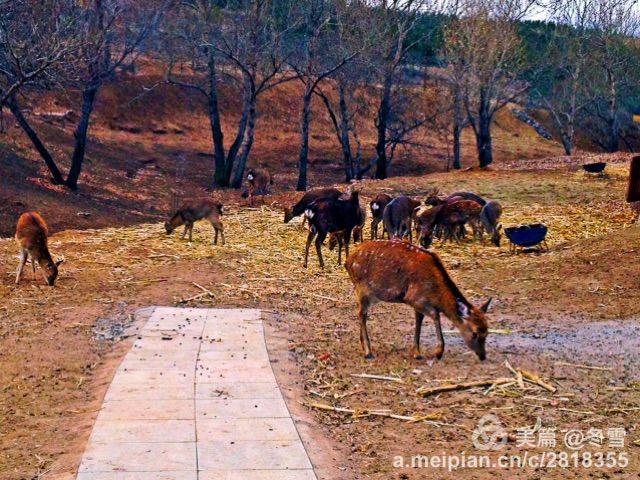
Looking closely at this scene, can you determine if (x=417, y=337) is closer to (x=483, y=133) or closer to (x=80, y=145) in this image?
(x=80, y=145)

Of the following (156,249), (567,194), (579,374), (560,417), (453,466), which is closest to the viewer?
(453,466)

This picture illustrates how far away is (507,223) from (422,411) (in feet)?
42.0

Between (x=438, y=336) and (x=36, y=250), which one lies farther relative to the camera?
(x=36, y=250)

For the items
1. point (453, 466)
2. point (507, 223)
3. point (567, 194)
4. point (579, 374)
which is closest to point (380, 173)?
point (567, 194)

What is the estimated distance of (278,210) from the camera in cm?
2478

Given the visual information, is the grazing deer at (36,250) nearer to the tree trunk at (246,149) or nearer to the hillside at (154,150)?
the hillside at (154,150)

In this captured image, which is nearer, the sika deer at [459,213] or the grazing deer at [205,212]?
the sika deer at [459,213]

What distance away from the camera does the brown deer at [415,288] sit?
1027cm

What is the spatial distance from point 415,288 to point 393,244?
2.55 ft

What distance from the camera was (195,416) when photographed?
873cm

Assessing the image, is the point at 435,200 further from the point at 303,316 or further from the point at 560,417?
the point at 560,417

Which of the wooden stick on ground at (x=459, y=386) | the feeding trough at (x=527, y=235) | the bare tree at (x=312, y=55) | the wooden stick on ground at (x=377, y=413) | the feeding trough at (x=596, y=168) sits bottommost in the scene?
the wooden stick on ground at (x=377, y=413)

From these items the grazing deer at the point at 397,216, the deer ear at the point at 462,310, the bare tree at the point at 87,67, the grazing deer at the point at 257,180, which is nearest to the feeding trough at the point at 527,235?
the grazing deer at the point at 397,216

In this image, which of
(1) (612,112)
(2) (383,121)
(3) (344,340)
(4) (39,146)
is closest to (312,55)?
(2) (383,121)
